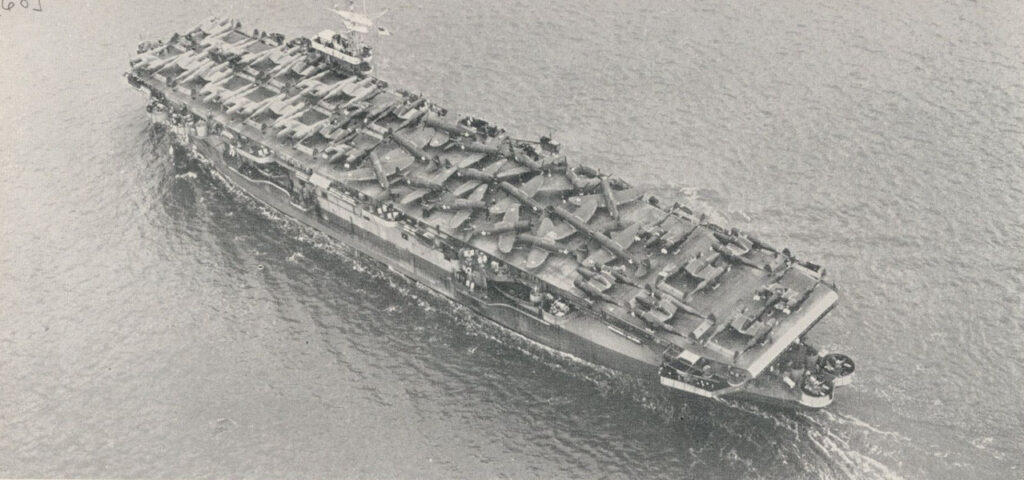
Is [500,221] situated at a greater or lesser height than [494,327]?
greater

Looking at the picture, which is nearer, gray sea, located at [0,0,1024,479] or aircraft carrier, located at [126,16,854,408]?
gray sea, located at [0,0,1024,479]

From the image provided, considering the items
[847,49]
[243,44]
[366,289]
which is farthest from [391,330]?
[847,49]

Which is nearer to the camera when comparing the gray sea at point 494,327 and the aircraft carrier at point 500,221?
the gray sea at point 494,327

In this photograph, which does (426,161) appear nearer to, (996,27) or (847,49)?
(847,49)
